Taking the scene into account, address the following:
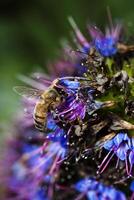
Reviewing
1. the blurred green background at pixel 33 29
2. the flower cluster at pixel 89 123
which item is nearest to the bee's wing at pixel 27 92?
the flower cluster at pixel 89 123

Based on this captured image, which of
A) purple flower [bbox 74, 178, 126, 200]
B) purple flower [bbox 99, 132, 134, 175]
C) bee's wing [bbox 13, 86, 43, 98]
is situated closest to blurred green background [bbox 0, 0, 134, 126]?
purple flower [bbox 74, 178, 126, 200]

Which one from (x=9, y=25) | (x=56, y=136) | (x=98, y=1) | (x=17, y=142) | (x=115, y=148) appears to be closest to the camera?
(x=115, y=148)

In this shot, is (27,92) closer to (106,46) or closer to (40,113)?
(40,113)

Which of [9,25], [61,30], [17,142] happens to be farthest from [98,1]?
[17,142]

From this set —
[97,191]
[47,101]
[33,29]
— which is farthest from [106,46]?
[33,29]

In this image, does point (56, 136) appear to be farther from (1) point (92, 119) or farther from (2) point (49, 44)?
(2) point (49, 44)

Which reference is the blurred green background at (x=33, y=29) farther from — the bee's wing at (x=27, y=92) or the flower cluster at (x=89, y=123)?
the bee's wing at (x=27, y=92)
